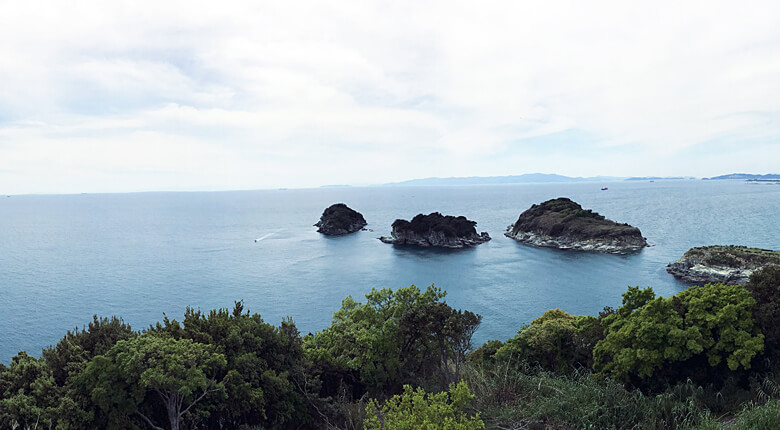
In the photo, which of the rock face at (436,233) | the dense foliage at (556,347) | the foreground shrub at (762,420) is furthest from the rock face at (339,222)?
the foreground shrub at (762,420)

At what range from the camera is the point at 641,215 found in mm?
139750

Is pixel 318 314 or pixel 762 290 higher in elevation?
pixel 762 290

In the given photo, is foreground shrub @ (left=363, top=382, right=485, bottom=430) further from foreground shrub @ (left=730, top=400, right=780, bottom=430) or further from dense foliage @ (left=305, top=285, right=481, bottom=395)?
foreground shrub @ (left=730, top=400, right=780, bottom=430)

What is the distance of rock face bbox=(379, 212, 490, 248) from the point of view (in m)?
95.2

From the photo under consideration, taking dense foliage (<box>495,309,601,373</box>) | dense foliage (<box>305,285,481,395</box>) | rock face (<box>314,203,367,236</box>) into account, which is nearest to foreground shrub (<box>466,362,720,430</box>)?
dense foliage (<box>305,285,481,395</box>)

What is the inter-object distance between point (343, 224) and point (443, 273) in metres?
53.8

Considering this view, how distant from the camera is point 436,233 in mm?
96062

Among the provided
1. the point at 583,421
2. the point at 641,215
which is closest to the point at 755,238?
the point at 641,215

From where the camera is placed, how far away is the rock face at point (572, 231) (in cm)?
8512

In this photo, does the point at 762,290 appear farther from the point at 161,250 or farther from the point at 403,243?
the point at 161,250

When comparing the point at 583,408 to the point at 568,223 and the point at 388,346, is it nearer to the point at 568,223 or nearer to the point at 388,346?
the point at 388,346

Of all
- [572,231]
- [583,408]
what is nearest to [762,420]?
[583,408]

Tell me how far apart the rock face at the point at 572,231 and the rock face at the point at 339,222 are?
45512 millimetres

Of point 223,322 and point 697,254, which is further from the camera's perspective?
point 697,254
